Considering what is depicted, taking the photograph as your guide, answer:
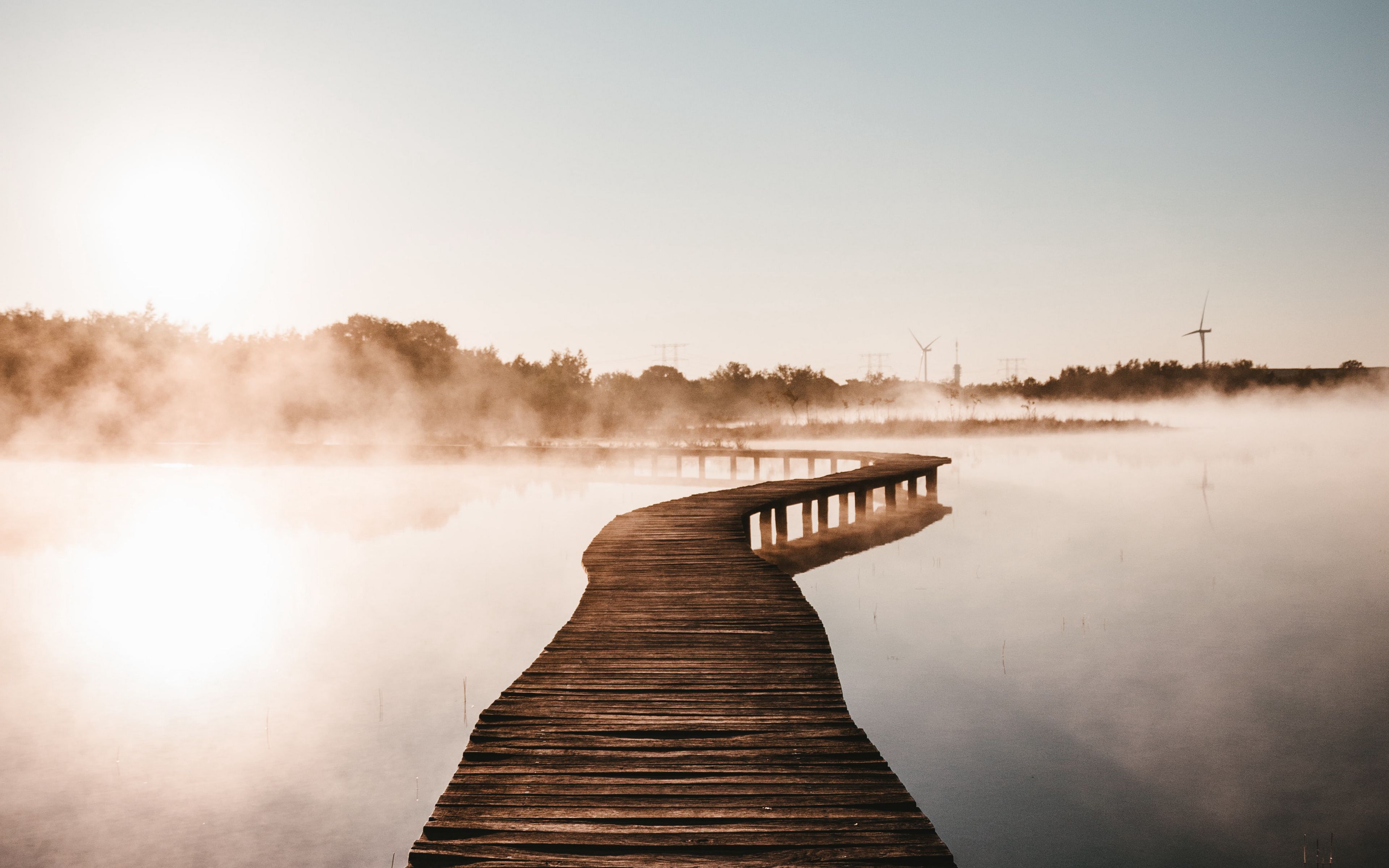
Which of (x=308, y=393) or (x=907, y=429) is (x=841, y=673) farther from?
(x=308, y=393)

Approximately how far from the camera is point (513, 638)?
9133 millimetres

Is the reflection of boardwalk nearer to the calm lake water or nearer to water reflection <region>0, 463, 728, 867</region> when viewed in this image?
the calm lake water

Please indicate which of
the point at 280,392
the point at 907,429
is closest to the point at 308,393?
the point at 280,392

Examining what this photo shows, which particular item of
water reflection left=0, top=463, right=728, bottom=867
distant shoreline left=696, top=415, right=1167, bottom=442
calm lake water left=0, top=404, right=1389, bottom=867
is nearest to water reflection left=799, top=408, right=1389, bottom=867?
calm lake water left=0, top=404, right=1389, bottom=867

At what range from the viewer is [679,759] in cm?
378

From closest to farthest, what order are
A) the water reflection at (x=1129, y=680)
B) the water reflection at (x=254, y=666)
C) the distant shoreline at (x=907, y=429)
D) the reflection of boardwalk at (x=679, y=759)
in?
the reflection of boardwalk at (x=679, y=759) → the water reflection at (x=1129, y=680) → the water reflection at (x=254, y=666) → the distant shoreline at (x=907, y=429)

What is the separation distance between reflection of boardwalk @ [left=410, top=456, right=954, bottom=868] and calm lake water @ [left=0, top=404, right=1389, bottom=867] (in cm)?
147

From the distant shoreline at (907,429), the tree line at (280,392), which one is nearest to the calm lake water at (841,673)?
the distant shoreline at (907,429)

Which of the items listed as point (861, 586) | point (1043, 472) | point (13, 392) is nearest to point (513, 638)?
point (861, 586)

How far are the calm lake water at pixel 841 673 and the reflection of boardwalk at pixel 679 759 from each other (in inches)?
57.9

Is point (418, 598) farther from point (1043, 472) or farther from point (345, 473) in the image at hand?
point (1043, 472)

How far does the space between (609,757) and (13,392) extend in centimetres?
4990

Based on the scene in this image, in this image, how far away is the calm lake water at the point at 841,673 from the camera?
5.26 meters

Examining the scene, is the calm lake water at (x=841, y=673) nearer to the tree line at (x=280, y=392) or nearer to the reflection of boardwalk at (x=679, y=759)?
the reflection of boardwalk at (x=679, y=759)
